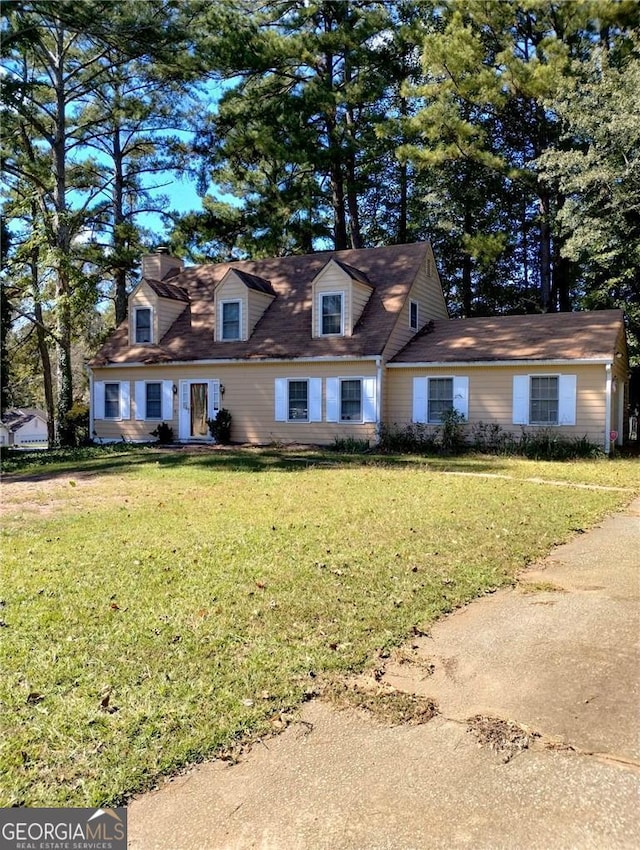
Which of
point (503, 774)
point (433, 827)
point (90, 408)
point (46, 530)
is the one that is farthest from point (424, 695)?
point (90, 408)

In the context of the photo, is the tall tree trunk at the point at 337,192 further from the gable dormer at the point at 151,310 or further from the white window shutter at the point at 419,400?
the white window shutter at the point at 419,400

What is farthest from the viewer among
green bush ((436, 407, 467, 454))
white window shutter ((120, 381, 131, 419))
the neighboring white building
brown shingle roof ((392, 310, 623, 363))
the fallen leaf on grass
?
the neighboring white building

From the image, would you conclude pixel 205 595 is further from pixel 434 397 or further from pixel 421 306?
pixel 421 306

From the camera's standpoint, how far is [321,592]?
16.9 ft

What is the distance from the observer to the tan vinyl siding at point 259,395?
61.4ft

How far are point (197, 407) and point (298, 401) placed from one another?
3814mm

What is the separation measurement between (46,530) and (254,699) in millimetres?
5032

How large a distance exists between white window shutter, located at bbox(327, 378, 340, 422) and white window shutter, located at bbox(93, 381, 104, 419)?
919 centimetres

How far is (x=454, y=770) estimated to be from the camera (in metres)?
2.82

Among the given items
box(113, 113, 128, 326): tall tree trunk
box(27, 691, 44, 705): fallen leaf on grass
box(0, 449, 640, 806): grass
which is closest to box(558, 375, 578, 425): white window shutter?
box(0, 449, 640, 806): grass

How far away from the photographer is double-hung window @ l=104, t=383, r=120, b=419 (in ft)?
74.0

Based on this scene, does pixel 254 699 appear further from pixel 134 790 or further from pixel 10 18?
pixel 10 18

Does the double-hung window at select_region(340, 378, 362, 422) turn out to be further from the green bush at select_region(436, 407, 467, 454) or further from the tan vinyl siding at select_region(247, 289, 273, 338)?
the tan vinyl siding at select_region(247, 289, 273, 338)

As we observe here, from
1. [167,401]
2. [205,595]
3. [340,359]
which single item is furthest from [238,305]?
[205,595]
